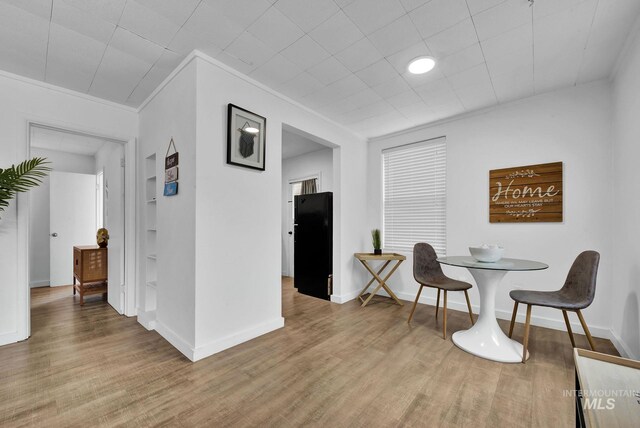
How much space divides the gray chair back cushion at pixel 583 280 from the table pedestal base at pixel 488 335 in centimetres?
57

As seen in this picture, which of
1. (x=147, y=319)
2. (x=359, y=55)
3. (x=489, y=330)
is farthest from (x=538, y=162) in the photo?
(x=147, y=319)

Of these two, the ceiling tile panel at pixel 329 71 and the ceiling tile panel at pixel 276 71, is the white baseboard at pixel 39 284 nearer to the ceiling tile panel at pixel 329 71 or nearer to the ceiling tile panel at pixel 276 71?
the ceiling tile panel at pixel 276 71

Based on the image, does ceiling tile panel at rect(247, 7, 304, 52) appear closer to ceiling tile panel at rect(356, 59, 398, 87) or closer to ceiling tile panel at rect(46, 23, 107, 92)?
ceiling tile panel at rect(356, 59, 398, 87)

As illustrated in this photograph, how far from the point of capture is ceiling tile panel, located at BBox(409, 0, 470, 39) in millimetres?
1806

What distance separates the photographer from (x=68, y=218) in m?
4.82

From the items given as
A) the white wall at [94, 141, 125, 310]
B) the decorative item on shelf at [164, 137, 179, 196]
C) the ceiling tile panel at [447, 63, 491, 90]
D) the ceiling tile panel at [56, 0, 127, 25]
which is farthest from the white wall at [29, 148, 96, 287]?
the ceiling tile panel at [447, 63, 491, 90]

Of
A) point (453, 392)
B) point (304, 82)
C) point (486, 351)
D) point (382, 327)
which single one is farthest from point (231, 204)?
point (486, 351)

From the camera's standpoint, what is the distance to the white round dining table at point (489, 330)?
2305 millimetres

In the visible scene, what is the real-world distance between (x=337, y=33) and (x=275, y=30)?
1.56ft

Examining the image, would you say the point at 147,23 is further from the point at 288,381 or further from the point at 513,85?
the point at 513,85

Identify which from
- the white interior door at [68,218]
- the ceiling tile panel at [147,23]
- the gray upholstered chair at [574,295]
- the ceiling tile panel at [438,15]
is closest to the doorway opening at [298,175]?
the ceiling tile panel at [147,23]

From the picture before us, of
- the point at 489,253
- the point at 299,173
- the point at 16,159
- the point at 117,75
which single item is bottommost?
the point at 489,253

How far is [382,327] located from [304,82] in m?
2.78

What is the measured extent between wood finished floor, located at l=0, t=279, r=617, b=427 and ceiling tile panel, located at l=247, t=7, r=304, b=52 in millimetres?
2628
